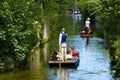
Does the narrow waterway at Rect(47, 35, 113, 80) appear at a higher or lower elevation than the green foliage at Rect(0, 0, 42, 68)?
lower

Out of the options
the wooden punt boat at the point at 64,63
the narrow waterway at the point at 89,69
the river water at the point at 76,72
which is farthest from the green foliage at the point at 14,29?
the narrow waterway at the point at 89,69

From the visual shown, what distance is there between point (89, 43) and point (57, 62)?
634 inches

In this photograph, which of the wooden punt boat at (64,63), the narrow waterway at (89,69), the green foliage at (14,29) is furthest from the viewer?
the wooden punt boat at (64,63)

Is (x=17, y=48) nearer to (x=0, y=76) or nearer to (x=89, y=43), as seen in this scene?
(x=0, y=76)

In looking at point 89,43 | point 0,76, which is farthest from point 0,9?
point 89,43

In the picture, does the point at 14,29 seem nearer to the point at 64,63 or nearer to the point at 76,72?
the point at 64,63

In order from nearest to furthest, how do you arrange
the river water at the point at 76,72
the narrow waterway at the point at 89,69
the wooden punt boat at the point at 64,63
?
1. the river water at the point at 76,72
2. the narrow waterway at the point at 89,69
3. the wooden punt boat at the point at 64,63

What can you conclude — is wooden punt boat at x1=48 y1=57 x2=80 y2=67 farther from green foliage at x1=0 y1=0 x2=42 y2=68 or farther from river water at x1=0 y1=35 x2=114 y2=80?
green foliage at x1=0 y1=0 x2=42 y2=68

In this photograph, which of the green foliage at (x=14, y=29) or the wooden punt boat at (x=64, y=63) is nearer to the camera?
the green foliage at (x=14, y=29)

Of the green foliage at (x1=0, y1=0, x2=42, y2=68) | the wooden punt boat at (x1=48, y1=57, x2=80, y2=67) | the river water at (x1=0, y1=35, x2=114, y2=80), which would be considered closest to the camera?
the river water at (x1=0, y1=35, x2=114, y2=80)

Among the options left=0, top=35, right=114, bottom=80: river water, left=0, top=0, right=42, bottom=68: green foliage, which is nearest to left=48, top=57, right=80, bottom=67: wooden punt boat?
left=0, top=35, right=114, bottom=80: river water

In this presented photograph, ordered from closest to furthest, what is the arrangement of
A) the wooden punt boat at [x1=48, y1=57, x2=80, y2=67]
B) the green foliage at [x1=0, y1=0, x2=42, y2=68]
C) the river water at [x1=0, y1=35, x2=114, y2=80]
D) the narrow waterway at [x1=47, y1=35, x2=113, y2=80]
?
the river water at [x1=0, y1=35, x2=114, y2=80] < the narrow waterway at [x1=47, y1=35, x2=113, y2=80] < the green foliage at [x1=0, y1=0, x2=42, y2=68] < the wooden punt boat at [x1=48, y1=57, x2=80, y2=67]

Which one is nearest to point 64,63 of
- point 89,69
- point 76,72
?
point 89,69

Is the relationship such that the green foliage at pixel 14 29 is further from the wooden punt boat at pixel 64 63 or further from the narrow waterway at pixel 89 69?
the narrow waterway at pixel 89 69
